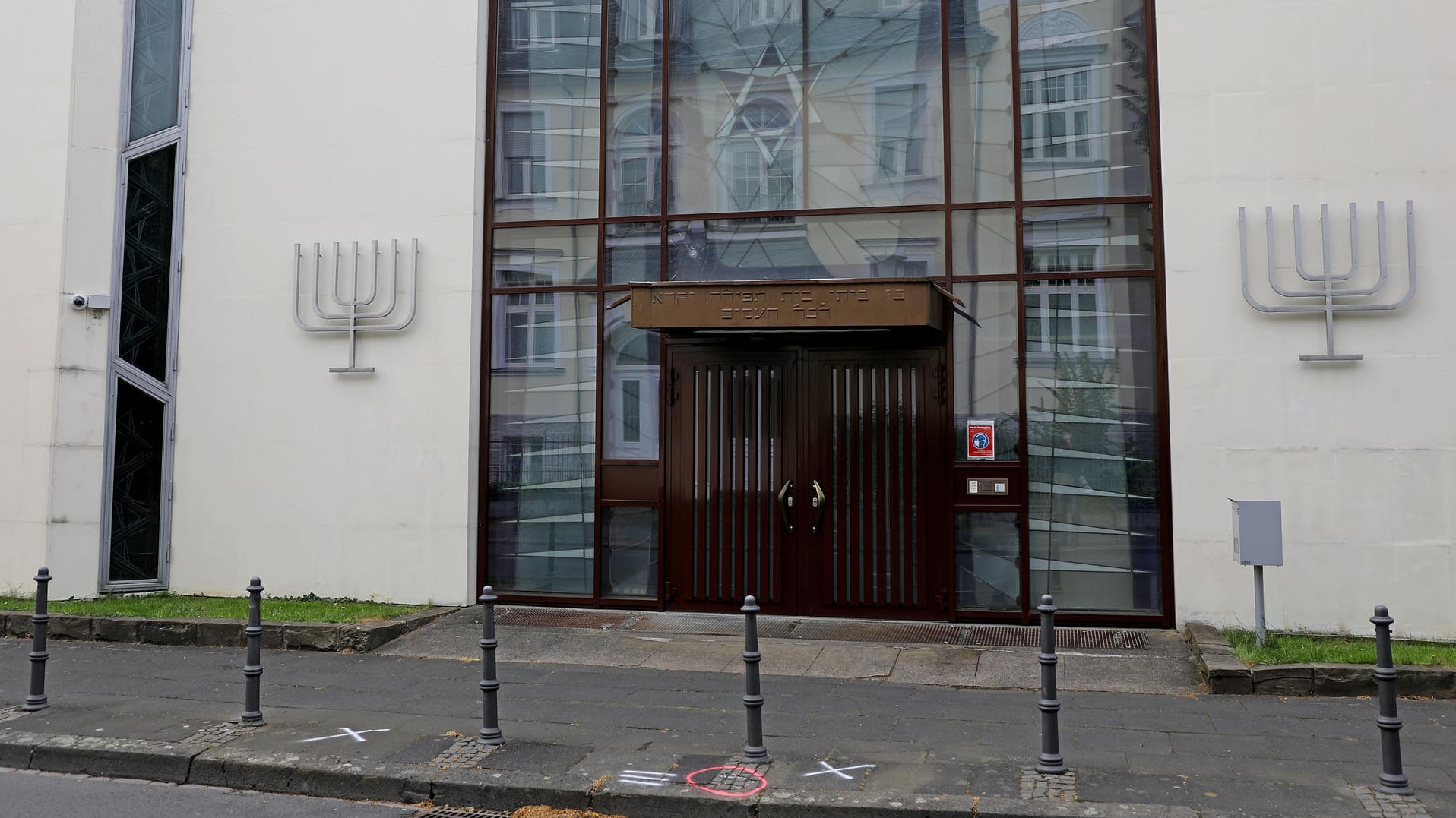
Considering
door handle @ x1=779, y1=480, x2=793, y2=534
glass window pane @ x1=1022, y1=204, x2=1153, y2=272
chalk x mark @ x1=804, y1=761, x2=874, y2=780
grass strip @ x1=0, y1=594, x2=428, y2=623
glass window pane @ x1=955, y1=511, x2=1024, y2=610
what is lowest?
chalk x mark @ x1=804, y1=761, x2=874, y2=780

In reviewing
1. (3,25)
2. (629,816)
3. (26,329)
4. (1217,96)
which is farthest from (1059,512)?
(3,25)

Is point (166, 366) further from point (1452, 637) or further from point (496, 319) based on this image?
point (1452, 637)

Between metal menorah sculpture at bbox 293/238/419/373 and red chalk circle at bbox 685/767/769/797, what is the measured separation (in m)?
7.03

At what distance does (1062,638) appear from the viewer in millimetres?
10188

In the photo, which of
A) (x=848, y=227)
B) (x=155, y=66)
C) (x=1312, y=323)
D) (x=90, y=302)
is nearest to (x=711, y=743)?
(x=848, y=227)

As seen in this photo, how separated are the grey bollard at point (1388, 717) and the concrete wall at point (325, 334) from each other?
847 cm

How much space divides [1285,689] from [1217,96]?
5.43 meters

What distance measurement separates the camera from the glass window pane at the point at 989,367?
10.8m

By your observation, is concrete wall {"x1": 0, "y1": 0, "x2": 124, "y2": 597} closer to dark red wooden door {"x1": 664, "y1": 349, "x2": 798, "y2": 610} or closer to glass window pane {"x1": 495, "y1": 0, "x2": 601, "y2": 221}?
glass window pane {"x1": 495, "y1": 0, "x2": 601, "y2": 221}

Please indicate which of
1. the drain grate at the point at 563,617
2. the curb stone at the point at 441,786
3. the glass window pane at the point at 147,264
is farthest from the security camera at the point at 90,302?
the curb stone at the point at 441,786

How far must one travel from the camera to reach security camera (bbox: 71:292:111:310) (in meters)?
12.0

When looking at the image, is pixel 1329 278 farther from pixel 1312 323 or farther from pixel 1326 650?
pixel 1326 650

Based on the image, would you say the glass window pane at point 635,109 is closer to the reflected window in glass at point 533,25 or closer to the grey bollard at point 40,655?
the reflected window in glass at point 533,25

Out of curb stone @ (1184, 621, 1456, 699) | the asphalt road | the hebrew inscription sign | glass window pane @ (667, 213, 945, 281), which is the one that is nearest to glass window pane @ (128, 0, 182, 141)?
glass window pane @ (667, 213, 945, 281)
